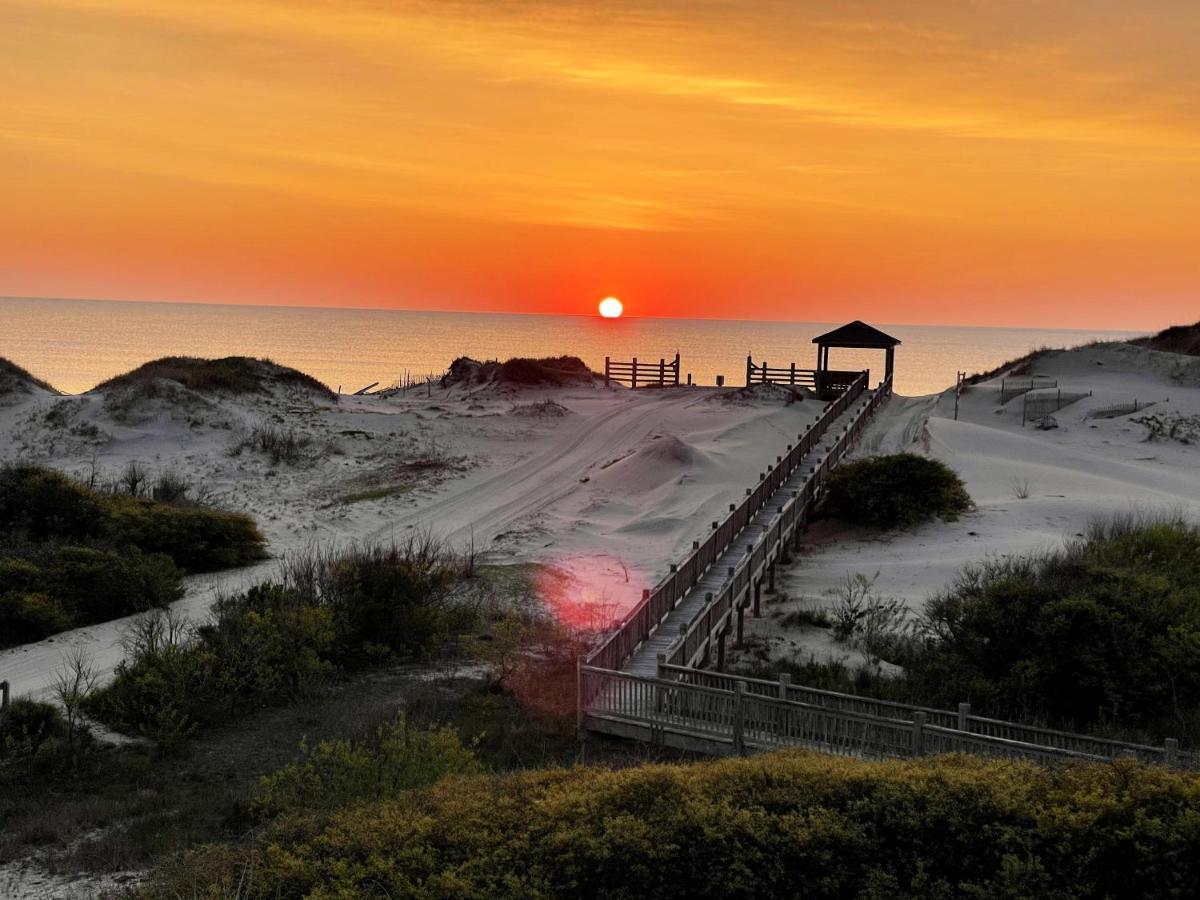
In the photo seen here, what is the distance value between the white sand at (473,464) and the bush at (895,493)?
14.4 ft

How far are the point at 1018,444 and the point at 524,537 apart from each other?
22.1 meters

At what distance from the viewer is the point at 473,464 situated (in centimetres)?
4378

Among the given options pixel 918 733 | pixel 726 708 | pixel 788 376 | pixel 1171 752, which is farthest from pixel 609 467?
pixel 1171 752

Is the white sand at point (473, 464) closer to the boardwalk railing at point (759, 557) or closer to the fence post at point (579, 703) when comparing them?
the boardwalk railing at point (759, 557)

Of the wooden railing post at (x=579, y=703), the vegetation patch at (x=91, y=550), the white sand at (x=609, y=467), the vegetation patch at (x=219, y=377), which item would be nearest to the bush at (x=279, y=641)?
the vegetation patch at (x=91, y=550)

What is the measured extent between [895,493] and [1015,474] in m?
8.41

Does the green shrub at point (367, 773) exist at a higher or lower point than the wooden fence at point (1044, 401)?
lower

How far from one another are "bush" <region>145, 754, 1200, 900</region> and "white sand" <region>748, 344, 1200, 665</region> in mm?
11258

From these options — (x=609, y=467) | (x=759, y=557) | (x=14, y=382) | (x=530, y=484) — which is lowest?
(x=759, y=557)

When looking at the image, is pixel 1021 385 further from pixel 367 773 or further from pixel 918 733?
pixel 367 773

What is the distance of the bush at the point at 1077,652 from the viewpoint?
17906 millimetres

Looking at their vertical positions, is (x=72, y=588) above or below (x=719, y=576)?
below

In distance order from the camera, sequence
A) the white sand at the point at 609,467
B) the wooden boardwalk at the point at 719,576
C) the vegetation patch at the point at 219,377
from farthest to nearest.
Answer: the vegetation patch at the point at 219,377 < the white sand at the point at 609,467 < the wooden boardwalk at the point at 719,576

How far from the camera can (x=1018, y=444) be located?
42.8 metres
